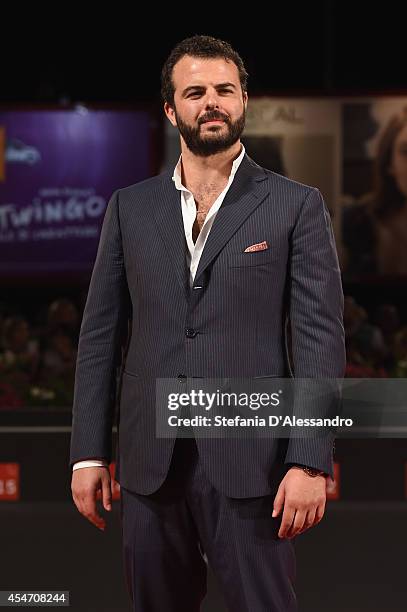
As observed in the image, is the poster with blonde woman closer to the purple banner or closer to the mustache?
the purple banner

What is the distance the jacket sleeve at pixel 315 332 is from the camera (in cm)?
167

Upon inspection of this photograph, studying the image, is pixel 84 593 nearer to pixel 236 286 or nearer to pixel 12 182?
pixel 236 286

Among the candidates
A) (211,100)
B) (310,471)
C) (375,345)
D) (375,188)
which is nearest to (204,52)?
(211,100)

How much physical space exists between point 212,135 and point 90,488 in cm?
61

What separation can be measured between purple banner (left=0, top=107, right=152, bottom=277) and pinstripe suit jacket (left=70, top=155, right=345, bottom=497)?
4.49m

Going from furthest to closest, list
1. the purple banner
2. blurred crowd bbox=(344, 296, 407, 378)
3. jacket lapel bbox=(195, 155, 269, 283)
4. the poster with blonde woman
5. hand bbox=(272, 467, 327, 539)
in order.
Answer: the purple banner, the poster with blonde woman, blurred crowd bbox=(344, 296, 407, 378), jacket lapel bbox=(195, 155, 269, 283), hand bbox=(272, 467, 327, 539)

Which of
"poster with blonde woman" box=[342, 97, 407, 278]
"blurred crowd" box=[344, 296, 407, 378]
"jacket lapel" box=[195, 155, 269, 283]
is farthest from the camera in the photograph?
"poster with blonde woman" box=[342, 97, 407, 278]

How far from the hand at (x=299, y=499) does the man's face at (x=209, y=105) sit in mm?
543

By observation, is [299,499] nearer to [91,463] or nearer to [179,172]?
[91,463]

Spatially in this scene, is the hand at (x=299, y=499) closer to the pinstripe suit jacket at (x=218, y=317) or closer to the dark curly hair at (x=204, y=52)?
the pinstripe suit jacket at (x=218, y=317)

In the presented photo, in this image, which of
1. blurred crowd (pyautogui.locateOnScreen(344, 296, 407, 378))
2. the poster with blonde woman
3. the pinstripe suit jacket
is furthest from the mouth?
the poster with blonde woman

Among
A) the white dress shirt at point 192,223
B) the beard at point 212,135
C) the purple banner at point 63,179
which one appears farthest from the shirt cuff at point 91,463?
the purple banner at point 63,179

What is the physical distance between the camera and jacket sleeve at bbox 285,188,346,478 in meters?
1.67

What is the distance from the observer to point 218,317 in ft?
5.65
